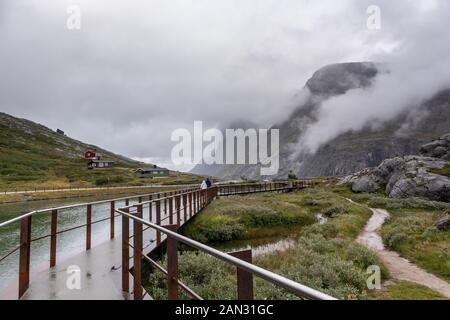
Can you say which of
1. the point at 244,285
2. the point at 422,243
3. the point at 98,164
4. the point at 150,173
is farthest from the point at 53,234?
the point at 98,164

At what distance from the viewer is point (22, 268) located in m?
6.25

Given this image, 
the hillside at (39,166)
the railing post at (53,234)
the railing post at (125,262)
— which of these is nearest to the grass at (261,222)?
the railing post at (53,234)

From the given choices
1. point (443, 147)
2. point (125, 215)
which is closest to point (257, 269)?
point (125, 215)

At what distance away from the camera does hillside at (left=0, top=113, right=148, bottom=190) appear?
280 feet

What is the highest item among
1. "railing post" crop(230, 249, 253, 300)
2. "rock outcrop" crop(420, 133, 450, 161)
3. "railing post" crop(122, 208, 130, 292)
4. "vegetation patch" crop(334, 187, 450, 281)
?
"rock outcrop" crop(420, 133, 450, 161)

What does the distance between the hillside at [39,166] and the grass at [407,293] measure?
236ft

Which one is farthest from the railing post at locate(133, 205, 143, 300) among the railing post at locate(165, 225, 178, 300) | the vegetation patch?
the vegetation patch

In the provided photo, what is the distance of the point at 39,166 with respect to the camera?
11631 centimetres

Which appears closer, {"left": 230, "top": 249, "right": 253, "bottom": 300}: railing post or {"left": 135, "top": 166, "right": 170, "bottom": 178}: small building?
{"left": 230, "top": 249, "right": 253, "bottom": 300}: railing post

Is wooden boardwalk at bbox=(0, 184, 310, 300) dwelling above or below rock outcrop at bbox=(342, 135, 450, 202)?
below

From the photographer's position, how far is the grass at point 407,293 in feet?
28.9

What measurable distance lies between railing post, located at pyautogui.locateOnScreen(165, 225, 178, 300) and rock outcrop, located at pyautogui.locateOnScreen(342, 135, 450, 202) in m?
34.1

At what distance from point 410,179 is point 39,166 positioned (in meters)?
114

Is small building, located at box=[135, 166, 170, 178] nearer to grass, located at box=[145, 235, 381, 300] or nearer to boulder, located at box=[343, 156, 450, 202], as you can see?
boulder, located at box=[343, 156, 450, 202]
